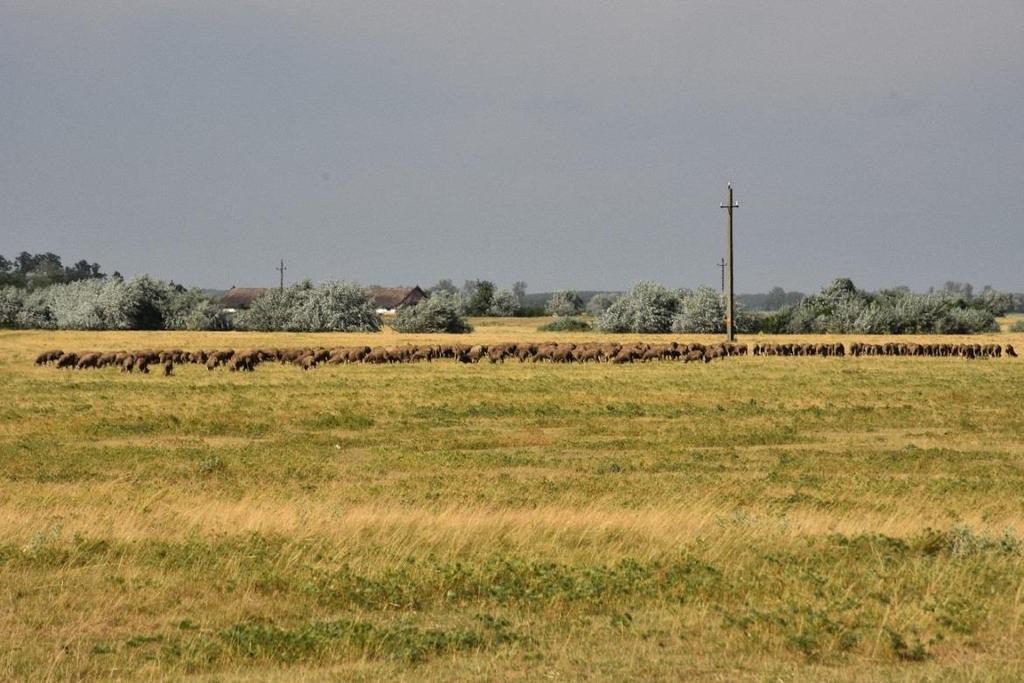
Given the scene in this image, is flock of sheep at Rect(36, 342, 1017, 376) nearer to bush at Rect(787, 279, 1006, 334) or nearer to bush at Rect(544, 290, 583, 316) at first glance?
bush at Rect(787, 279, 1006, 334)

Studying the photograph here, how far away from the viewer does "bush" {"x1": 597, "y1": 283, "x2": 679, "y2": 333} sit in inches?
3898

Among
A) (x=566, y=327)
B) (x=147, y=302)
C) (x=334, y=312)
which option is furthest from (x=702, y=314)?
(x=147, y=302)

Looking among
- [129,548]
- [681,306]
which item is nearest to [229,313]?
[681,306]

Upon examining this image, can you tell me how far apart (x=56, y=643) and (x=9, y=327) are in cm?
9900

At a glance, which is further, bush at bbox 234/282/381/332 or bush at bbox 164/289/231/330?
bush at bbox 164/289/231/330

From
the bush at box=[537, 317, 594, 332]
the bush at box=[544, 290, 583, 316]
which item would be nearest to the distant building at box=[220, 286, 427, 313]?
the bush at box=[544, 290, 583, 316]

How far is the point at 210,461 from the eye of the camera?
19844 mm

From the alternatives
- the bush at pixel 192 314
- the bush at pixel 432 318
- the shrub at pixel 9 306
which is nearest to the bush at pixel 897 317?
the bush at pixel 432 318

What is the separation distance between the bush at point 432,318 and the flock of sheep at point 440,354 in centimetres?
3851

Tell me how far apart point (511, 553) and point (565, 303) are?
15788cm

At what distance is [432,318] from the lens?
9588 centimetres

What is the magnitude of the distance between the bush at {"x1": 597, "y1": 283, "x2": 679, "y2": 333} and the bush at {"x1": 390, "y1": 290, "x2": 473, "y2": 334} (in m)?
12.0

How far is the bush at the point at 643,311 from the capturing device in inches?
3898

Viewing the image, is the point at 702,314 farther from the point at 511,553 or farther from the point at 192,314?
the point at 511,553
